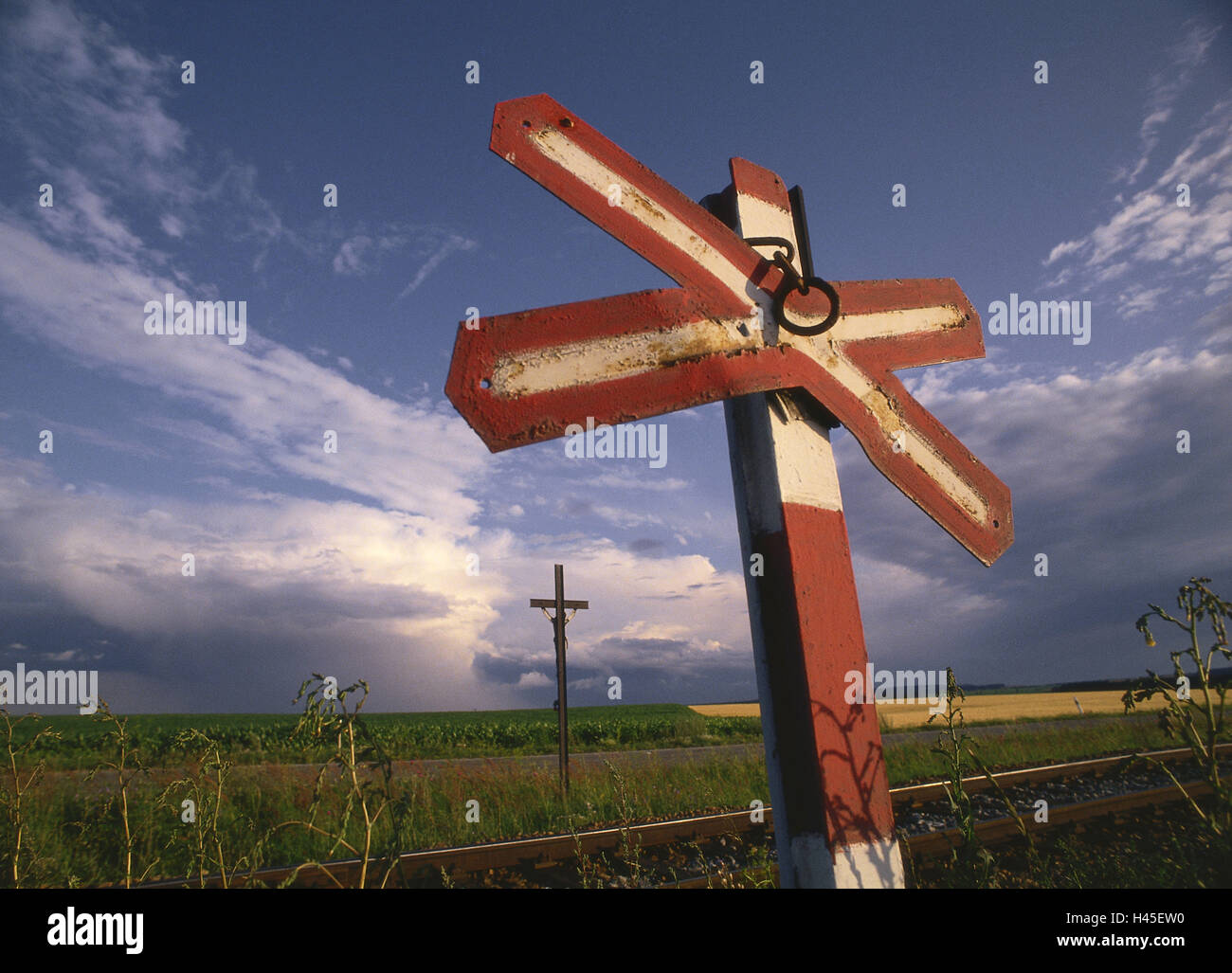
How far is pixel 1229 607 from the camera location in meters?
1.22

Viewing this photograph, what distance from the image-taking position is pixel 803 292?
127 cm

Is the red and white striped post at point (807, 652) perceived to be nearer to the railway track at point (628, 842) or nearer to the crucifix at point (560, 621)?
the railway track at point (628, 842)

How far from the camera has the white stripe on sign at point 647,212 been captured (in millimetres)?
1162

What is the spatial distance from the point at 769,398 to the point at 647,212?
1.38 feet

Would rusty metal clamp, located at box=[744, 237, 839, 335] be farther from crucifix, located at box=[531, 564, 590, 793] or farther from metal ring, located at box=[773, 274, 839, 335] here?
crucifix, located at box=[531, 564, 590, 793]

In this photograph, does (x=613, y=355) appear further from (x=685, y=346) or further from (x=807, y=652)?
(x=807, y=652)

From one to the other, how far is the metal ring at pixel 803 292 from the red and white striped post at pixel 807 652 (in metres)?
0.02

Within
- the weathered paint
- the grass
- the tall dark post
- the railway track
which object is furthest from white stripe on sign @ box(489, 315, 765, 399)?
the tall dark post

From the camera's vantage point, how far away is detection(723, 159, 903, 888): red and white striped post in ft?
3.44

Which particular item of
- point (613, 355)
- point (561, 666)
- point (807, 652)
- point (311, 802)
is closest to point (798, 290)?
point (613, 355)
